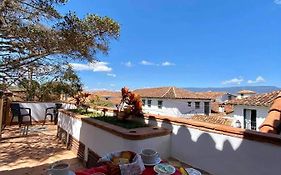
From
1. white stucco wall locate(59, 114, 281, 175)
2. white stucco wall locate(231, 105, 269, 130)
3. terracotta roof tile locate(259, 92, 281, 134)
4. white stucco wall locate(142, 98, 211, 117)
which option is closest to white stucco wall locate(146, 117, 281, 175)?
white stucco wall locate(59, 114, 281, 175)

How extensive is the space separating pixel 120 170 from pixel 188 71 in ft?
141

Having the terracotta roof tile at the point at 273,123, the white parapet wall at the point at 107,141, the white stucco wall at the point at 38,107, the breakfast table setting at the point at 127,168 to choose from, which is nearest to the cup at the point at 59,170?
the breakfast table setting at the point at 127,168

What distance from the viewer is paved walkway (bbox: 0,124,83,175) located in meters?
5.22

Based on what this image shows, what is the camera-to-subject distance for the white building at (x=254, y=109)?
14.5m

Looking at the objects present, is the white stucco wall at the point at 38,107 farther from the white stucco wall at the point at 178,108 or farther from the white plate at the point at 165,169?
the white stucco wall at the point at 178,108

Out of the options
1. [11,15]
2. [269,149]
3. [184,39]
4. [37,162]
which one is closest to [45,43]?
[11,15]

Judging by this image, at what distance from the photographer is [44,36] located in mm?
5660

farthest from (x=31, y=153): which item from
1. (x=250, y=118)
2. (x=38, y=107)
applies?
(x=250, y=118)

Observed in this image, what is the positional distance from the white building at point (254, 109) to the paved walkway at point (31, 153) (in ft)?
40.5

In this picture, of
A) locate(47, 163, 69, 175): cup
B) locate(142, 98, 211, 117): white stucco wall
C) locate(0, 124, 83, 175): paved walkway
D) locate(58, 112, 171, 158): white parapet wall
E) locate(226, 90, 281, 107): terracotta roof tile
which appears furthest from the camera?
locate(142, 98, 211, 117): white stucco wall

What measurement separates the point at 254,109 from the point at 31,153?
14.2 m

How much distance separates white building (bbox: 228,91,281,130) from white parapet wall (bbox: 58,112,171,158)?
12080 mm

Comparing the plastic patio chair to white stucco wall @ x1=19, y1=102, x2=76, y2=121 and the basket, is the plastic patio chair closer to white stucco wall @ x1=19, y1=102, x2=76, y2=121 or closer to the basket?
white stucco wall @ x1=19, y1=102, x2=76, y2=121

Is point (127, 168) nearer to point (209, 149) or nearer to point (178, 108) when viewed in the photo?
point (209, 149)
